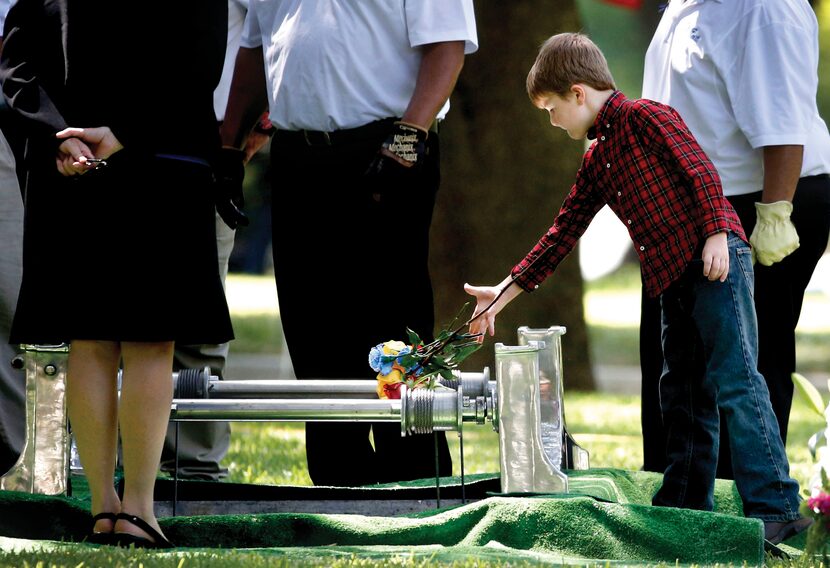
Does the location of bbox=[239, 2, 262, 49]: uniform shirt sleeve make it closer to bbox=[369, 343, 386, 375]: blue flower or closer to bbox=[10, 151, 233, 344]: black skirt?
bbox=[369, 343, 386, 375]: blue flower

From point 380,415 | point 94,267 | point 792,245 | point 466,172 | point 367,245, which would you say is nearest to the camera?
point 94,267

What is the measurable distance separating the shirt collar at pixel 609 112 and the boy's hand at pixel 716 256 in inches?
19.3

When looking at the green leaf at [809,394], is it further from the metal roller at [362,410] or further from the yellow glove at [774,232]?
the yellow glove at [774,232]

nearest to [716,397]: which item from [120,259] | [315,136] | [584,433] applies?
[315,136]

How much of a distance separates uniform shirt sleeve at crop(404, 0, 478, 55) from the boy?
0.58 metres

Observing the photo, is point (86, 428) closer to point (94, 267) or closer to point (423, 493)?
point (94, 267)

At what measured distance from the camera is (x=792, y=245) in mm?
4219

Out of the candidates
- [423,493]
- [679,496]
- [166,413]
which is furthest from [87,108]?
[679,496]

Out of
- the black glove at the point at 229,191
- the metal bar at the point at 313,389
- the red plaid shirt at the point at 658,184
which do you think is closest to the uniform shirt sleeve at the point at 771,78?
the red plaid shirt at the point at 658,184

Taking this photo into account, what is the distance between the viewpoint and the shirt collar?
3930 mm

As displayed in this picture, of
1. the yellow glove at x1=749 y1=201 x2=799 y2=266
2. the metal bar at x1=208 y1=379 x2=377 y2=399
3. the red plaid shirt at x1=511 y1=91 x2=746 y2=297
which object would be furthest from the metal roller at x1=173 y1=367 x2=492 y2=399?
the yellow glove at x1=749 y1=201 x2=799 y2=266

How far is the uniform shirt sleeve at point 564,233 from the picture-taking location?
412 cm

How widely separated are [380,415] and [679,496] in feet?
3.04

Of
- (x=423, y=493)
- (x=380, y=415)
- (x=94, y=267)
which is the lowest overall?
(x=423, y=493)
